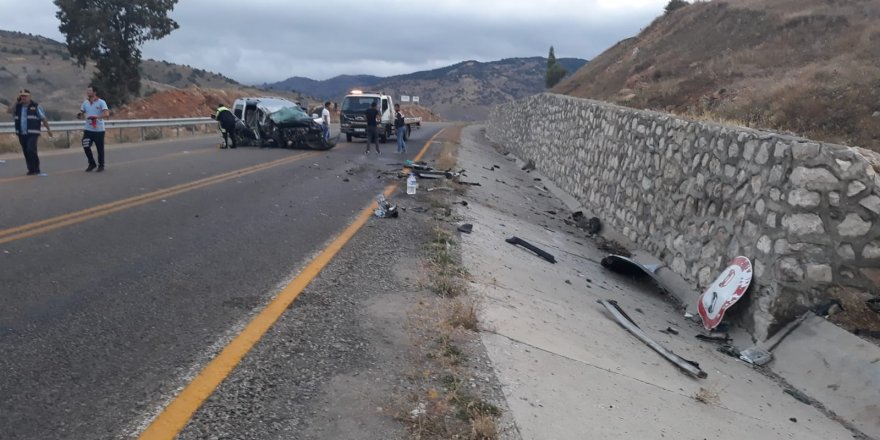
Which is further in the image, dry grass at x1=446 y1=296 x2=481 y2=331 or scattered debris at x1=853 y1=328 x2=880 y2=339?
scattered debris at x1=853 y1=328 x2=880 y2=339

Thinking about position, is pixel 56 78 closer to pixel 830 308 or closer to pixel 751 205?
pixel 751 205

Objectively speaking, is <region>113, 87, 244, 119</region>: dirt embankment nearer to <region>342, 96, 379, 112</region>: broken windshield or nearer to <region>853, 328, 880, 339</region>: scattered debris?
<region>342, 96, 379, 112</region>: broken windshield

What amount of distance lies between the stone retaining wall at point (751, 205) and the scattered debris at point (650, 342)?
118cm

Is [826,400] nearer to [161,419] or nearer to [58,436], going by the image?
[161,419]

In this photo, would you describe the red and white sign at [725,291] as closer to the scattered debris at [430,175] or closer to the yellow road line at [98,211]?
the yellow road line at [98,211]

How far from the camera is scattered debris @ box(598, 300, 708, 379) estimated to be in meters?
5.45

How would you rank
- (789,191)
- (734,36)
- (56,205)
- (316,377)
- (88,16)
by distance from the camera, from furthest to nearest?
(88,16) < (734,36) < (56,205) < (789,191) < (316,377)

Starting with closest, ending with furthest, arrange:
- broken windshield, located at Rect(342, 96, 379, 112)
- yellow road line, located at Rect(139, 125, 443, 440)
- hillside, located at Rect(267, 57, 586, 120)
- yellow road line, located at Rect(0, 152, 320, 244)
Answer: yellow road line, located at Rect(139, 125, 443, 440)
yellow road line, located at Rect(0, 152, 320, 244)
broken windshield, located at Rect(342, 96, 379, 112)
hillside, located at Rect(267, 57, 586, 120)

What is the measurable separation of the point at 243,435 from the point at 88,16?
1870 inches

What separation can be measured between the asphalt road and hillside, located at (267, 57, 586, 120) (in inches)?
4296

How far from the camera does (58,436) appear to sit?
304 centimetres

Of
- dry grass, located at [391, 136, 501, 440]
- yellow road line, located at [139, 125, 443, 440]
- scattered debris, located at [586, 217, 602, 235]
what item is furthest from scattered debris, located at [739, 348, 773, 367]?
scattered debris, located at [586, 217, 602, 235]

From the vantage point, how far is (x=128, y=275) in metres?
5.76

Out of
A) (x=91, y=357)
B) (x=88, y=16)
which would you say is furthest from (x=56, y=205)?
(x=88, y=16)
